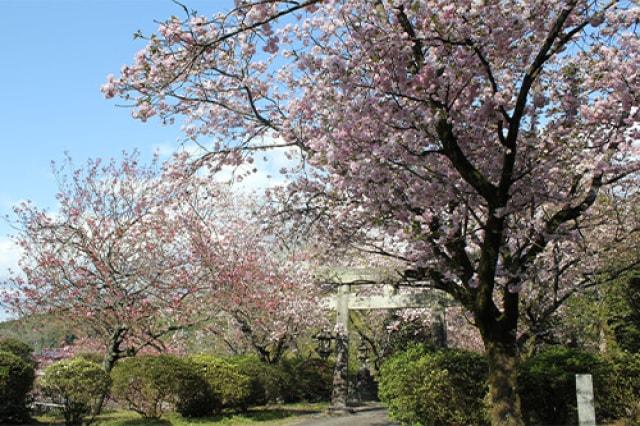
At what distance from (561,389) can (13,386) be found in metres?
10.8

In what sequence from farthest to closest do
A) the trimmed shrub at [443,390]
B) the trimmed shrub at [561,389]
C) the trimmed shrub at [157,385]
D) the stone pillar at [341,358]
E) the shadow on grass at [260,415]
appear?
the stone pillar at [341,358] → the shadow on grass at [260,415] → the trimmed shrub at [157,385] → the trimmed shrub at [443,390] → the trimmed shrub at [561,389]

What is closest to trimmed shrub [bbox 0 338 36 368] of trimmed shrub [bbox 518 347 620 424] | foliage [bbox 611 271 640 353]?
trimmed shrub [bbox 518 347 620 424]

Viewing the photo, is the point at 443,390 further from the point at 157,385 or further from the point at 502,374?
the point at 157,385

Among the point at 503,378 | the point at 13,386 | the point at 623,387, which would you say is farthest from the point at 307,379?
the point at 503,378

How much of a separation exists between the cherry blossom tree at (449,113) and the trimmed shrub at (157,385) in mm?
6400

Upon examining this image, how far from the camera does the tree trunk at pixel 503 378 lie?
272 inches

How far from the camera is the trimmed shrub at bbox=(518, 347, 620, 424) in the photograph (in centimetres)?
975

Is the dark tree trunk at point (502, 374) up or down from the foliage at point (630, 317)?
down

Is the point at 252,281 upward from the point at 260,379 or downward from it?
upward

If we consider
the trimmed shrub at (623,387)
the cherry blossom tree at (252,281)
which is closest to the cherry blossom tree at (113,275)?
the cherry blossom tree at (252,281)

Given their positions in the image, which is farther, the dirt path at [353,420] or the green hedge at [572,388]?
the dirt path at [353,420]

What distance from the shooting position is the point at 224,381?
1348cm

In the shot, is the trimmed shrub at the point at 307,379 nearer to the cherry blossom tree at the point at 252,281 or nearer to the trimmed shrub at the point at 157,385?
the cherry blossom tree at the point at 252,281

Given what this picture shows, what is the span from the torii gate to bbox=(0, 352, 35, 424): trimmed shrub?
25.6ft
